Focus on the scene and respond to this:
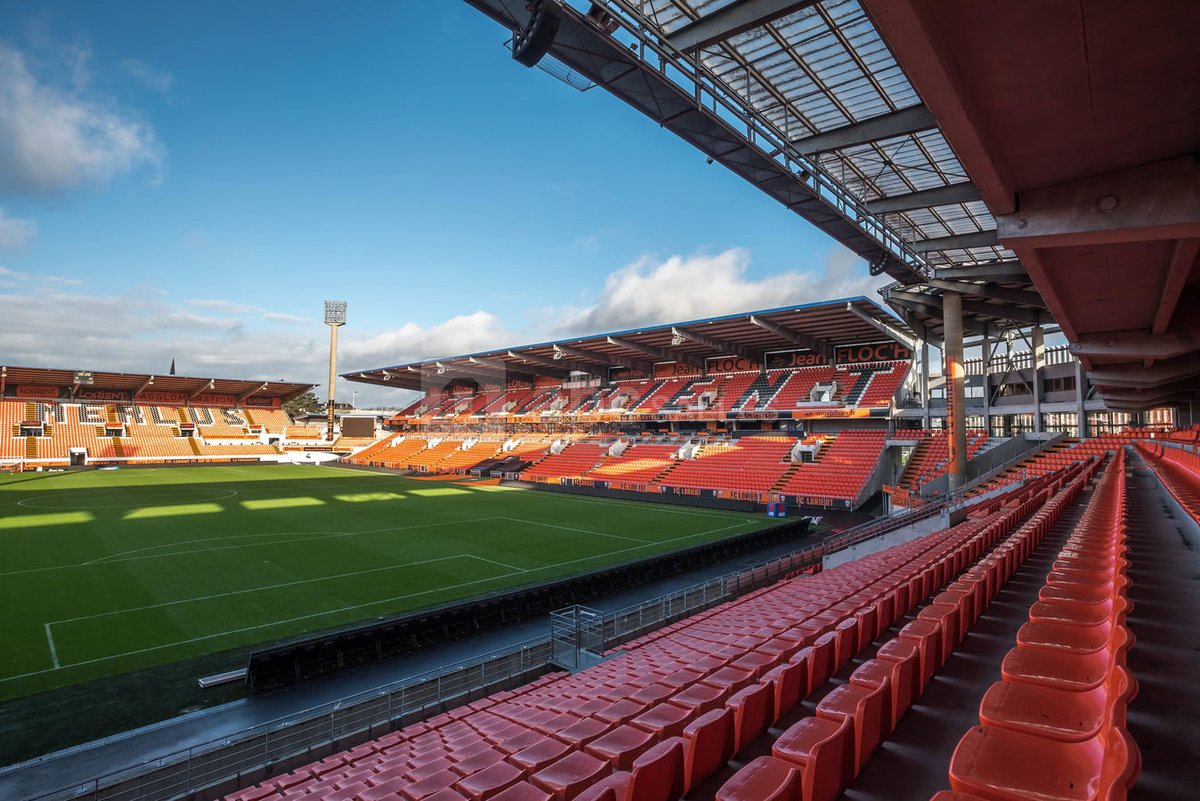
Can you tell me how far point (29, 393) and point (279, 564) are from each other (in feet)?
172

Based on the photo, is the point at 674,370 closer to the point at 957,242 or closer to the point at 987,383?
the point at 987,383

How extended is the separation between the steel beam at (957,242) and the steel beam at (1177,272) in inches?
493

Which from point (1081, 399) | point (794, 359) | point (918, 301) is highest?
point (918, 301)

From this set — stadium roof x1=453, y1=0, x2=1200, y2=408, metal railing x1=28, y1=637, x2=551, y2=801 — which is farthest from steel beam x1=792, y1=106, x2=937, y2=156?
metal railing x1=28, y1=637, x2=551, y2=801

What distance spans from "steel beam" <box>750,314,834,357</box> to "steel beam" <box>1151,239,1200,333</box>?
2464cm

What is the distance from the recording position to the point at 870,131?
43.2ft

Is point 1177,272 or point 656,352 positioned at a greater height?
point 656,352

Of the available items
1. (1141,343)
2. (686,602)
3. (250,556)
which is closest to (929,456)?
(1141,343)

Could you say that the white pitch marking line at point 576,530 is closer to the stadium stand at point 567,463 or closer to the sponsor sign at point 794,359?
the stadium stand at point 567,463

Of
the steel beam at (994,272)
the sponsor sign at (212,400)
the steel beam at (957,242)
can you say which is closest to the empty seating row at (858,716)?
the steel beam at (994,272)

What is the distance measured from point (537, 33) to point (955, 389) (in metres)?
22.6

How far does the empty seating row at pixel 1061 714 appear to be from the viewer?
185 cm

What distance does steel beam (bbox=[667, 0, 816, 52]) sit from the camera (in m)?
9.09

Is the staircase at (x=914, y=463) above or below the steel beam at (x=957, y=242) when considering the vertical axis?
below
